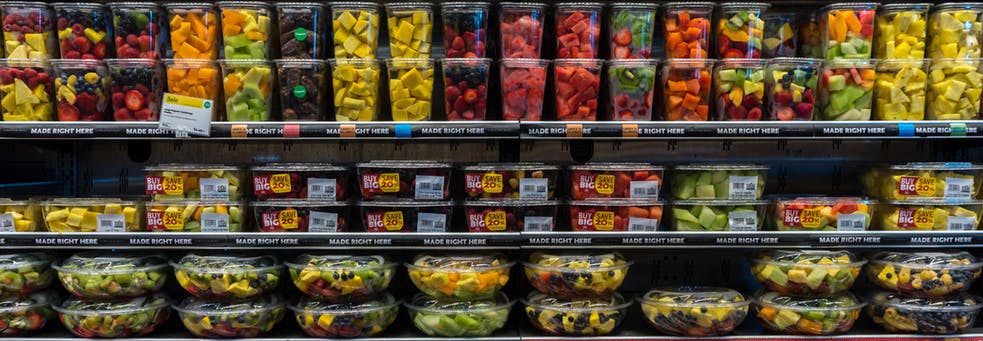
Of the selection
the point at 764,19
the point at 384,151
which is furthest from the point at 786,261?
the point at 384,151

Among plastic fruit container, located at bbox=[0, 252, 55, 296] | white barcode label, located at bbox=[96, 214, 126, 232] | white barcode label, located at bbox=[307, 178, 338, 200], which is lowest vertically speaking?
plastic fruit container, located at bbox=[0, 252, 55, 296]

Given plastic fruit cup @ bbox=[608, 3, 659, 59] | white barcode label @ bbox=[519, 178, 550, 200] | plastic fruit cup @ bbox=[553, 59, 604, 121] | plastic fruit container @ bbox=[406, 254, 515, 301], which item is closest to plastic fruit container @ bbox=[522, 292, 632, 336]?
plastic fruit container @ bbox=[406, 254, 515, 301]

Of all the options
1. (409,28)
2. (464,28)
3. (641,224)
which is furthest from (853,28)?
(409,28)

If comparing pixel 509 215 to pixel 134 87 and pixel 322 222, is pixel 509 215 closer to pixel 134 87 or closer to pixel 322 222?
pixel 322 222

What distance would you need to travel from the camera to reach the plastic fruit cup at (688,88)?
220 centimetres

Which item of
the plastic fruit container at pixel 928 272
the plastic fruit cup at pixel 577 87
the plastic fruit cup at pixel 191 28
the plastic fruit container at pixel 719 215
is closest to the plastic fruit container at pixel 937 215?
the plastic fruit container at pixel 928 272

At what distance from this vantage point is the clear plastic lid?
2250 millimetres

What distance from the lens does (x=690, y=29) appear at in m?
2.22

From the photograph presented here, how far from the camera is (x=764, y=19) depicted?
7.60ft

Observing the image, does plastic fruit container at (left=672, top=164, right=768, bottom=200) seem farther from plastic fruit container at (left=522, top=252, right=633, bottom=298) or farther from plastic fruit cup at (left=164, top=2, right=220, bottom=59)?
plastic fruit cup at (left=164, top=2, right=220, bottom=59)

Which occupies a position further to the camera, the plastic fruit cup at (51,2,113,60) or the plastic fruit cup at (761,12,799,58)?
the plastic fruit cup at (761,12,799,58)

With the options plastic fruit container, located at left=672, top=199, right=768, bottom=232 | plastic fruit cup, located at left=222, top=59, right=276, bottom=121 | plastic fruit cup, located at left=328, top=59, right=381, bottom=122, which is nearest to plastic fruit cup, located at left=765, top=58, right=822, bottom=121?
plastic fruit container, located at left=672, top=199, right=768, bottom=232

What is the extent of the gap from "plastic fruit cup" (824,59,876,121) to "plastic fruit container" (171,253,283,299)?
81.0 inches

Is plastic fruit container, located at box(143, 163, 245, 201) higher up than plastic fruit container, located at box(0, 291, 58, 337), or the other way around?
plastic fruit container, located at box(143, 163, 245, 201)
